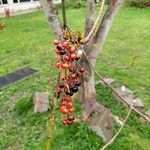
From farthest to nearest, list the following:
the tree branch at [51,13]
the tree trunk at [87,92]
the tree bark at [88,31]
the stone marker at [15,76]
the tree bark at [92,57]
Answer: the stone marker at [15,76], the tree trunk at [87,92], the tree bark at [92,57], the tree bark at [88,31], the tree branch at [51,13]

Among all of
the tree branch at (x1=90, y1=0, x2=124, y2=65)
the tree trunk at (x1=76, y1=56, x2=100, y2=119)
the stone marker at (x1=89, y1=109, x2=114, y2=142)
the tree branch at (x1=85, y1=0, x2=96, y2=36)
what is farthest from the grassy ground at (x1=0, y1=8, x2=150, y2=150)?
the tree branch at (x1=85, y1=0, x2=96, y2=36)

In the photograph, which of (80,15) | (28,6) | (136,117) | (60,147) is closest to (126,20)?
(80,15)

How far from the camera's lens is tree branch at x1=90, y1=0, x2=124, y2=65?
19.0 ft

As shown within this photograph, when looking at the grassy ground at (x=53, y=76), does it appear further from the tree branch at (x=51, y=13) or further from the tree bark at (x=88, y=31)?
the tree branch at (x=51, y=13)

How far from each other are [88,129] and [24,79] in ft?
13.2

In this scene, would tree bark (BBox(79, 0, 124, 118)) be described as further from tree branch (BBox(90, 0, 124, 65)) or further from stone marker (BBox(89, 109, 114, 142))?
Answer: stone marker (BBox(89, 109, 114, 142))

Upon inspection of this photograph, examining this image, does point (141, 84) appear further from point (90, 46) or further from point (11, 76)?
point (11, 76)

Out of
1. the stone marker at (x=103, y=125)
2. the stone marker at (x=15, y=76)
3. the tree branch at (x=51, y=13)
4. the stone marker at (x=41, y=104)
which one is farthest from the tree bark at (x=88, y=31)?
the stone marker at (x=15, y=76)

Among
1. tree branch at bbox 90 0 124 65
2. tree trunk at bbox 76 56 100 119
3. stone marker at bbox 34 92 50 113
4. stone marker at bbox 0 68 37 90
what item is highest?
tree branch at bbox 90 0 124 65

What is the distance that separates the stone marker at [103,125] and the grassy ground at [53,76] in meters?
0.10

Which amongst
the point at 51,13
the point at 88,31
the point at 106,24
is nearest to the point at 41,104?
the point at 88,31

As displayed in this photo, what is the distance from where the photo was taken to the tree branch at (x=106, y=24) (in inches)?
228

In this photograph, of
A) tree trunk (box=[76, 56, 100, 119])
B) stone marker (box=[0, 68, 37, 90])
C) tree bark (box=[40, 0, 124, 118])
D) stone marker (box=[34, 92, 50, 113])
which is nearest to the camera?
tree bark (box=[40, 0, 124, 118])

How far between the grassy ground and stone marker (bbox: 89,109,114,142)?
0.10 m
